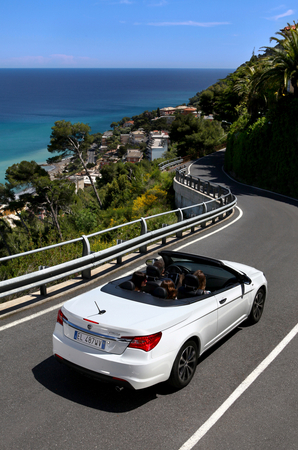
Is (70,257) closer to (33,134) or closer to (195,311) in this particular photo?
(195,311)

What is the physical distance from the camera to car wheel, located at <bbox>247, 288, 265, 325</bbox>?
6.51 metres

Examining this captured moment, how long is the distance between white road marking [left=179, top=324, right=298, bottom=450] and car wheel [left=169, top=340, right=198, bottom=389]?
0.52 metres

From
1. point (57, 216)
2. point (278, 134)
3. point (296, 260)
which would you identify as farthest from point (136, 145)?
point (296, 260)

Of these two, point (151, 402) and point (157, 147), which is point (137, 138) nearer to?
point (157, 147)

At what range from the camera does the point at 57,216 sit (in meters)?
44.4

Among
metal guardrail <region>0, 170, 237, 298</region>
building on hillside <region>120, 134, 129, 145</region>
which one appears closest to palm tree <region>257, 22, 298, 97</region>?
metal guardrail <region>0, 170, 237, 298</region>

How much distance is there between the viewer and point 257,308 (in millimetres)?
6672

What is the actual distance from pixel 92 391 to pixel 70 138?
4657 centimetres

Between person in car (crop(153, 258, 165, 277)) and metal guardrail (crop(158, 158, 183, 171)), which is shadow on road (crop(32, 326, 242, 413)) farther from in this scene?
metal guardrail (crop(158, 158, 183, 171))

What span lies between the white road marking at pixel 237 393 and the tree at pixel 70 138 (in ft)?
145

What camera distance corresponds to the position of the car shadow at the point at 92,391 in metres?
4.44

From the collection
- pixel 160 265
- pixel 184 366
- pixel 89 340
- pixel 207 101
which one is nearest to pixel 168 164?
pixel 207 101

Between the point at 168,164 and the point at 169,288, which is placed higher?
the point at 169,288

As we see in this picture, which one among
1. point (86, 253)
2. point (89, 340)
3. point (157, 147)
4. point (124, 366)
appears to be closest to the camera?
point (124, 366)
